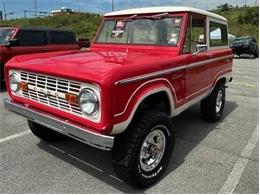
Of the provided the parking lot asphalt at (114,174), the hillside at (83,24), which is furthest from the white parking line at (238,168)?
the hillside at (83,24)

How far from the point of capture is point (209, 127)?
19.4 feet

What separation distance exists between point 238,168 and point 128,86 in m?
1.98

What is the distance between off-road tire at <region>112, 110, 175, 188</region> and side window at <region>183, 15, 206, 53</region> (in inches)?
56.0

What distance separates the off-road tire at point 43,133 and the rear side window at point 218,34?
298cm

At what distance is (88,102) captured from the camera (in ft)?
10.7

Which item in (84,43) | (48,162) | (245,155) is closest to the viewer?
(48,162)

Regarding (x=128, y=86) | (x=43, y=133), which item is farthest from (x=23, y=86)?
(x=128, y=86)

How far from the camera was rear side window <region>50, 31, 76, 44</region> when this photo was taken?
12.0 meters

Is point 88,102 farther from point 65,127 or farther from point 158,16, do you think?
point 158,16

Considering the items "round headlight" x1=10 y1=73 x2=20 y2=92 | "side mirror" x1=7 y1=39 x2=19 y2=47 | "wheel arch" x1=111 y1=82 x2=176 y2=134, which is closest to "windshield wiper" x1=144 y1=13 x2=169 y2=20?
"wheel arch" x1=111 y1=82 x2=176 y2=134

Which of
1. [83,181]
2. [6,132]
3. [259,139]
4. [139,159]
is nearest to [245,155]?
[259,139]

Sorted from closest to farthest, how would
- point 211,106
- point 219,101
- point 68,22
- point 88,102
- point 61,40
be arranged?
point 88,102 < point 211,106 < point 219,101 < point 61,40 < point 68,22

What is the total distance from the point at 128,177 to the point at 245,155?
1993mm

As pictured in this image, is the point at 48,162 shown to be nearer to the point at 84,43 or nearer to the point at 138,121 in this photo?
the point at 138,121
